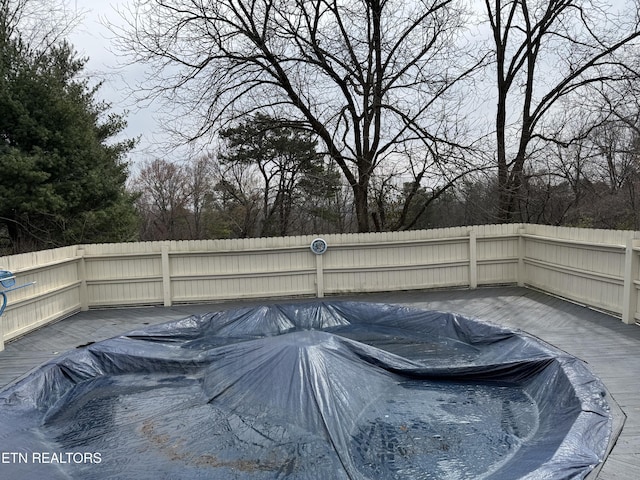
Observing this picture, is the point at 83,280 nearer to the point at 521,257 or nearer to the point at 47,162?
the point at 47,162

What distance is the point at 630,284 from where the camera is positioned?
5457 millimetres

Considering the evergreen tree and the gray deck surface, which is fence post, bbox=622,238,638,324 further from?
the evergreen tree

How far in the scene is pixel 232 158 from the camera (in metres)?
14.0

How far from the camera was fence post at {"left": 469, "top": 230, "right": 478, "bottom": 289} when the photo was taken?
800cm

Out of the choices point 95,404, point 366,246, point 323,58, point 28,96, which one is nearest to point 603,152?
point 323,58

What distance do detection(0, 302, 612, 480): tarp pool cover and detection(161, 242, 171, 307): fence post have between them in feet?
8.20

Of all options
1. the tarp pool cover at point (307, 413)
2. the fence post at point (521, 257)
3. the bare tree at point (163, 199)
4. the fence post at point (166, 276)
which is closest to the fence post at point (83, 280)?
the fence post at point (166, 276)

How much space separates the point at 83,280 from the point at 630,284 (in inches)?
316

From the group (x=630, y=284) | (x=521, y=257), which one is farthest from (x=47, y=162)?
(x=630, y=284)

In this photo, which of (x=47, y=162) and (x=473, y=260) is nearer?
(x=473, y=260)

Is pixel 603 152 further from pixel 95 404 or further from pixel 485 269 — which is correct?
pixel 95 404

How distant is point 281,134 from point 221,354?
9872 mm

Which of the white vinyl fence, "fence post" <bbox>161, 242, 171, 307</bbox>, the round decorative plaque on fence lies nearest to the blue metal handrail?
the white vinyl fence

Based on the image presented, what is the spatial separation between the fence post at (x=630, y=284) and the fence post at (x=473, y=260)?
2.66m
